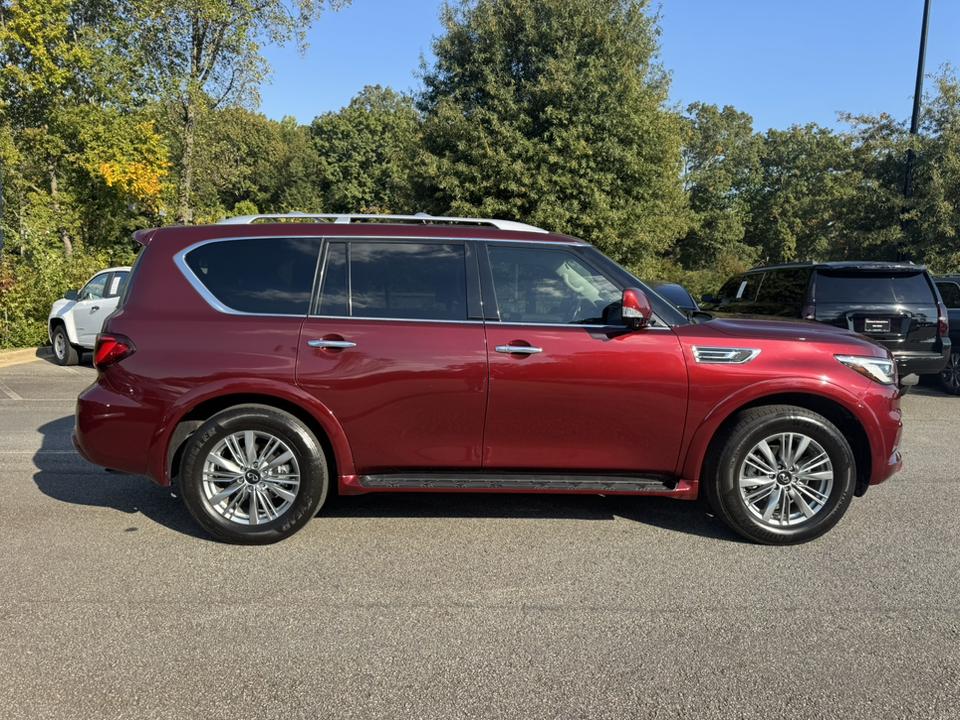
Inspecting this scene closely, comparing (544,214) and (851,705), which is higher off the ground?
(544,214)

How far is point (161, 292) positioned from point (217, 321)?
0.41 meters

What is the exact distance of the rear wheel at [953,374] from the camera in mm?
10430

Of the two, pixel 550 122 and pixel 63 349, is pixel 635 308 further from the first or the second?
pixel 550 122

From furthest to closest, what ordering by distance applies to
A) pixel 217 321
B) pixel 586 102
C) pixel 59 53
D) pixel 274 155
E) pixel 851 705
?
pixel 274 155, pixel 586 102, pixel 59 53, pixel 217 321, pixel 851 705

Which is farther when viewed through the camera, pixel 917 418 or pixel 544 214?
pixel 544 214

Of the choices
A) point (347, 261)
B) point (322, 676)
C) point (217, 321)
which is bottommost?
point (322, 676)

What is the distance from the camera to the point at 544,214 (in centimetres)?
1798

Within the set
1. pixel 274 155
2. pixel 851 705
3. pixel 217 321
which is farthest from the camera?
pixel 274 155

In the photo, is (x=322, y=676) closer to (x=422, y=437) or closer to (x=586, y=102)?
(x=422, y=437)

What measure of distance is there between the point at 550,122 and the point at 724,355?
15397mm

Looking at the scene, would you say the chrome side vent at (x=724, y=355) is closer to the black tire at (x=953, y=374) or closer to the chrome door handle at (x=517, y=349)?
the chrome door handle at (x=517, y=349)

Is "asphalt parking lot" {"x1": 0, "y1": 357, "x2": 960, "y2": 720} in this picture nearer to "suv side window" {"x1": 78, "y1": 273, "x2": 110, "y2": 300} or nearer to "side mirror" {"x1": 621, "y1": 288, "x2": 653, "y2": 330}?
"side mirror" {"x1": 621, "y1": 288, "x2": 653, "y2": 330}

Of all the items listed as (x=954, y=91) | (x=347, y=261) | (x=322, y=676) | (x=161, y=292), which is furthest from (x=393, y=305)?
(x=954, y=91)

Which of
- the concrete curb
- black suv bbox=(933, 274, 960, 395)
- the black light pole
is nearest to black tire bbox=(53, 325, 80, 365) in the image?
the concrete curb
